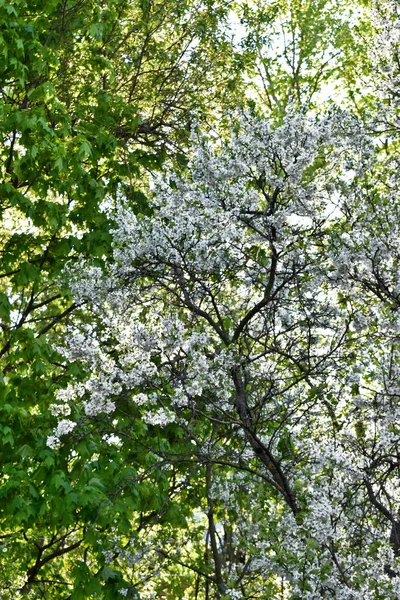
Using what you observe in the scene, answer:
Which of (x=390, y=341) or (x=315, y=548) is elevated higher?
(x=390, y=341)

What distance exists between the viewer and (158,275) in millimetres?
5996

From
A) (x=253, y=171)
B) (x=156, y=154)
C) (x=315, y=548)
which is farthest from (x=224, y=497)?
(x=156, y=154)

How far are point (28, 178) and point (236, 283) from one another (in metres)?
2.57

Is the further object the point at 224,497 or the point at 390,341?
the point at 224,497

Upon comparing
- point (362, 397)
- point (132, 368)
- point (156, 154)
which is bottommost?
point (132, 368)

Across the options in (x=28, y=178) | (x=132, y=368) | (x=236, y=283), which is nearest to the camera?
(x=132, y=368)

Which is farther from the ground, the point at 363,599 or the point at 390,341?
the point at 390,341

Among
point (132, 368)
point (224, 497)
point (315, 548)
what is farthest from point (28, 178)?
point (315, 548)

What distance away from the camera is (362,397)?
20.0 ft

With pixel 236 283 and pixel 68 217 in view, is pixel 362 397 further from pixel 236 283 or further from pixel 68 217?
pixel 68 217

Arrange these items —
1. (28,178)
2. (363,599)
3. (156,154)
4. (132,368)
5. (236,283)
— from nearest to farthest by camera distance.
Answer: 1. (363,599)
2. (132,368)
3. (236,283)
4. (28,178)
5. (156,154)

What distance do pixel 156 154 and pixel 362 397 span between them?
5.09 meters

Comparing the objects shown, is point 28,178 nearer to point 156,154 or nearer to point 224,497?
point 156,154

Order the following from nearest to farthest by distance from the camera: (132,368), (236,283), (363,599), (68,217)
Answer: (363,599) → (132,368) → (236,283) → (68,217)
